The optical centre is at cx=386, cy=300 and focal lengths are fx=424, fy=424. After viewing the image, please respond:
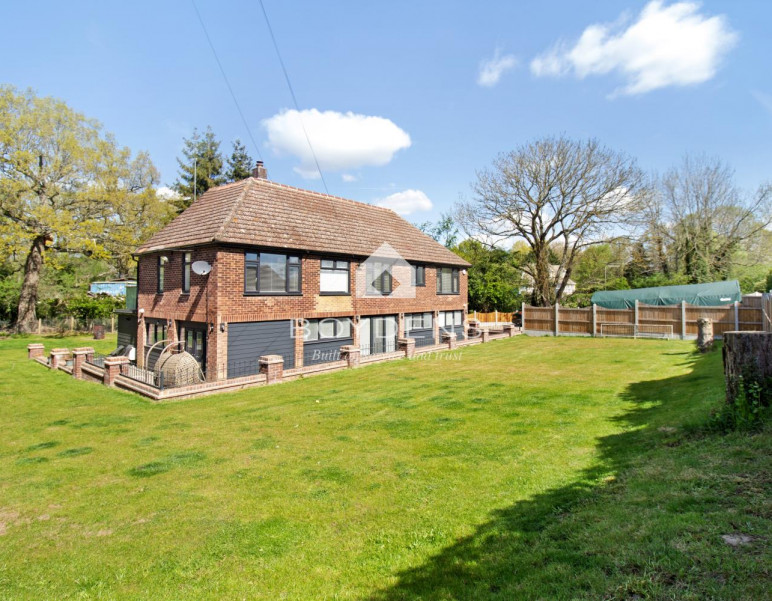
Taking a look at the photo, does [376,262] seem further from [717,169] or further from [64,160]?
[717,169]

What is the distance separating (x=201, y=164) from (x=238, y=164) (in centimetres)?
420

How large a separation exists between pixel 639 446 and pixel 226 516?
5982 millimetres

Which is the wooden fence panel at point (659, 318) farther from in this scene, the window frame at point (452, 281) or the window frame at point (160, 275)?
the window frame at point (160, 275)

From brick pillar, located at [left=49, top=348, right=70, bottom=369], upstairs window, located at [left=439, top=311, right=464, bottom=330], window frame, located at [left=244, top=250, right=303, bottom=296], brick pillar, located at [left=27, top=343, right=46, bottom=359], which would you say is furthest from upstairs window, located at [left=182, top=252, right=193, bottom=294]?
upstairs window, located at [left=439, top=311, right=464, bottom=330]

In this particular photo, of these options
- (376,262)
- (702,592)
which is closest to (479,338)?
(376,262)

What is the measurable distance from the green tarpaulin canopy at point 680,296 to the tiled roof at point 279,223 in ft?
57.8

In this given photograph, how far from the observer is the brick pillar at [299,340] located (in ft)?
58.8

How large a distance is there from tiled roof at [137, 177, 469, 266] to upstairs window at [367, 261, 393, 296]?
0.95 meters

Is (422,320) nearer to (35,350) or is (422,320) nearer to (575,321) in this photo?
(575,321)

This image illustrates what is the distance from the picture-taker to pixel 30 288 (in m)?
31.3

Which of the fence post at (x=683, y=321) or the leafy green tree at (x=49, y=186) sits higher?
the leafy green tree at (x=49, y=186)

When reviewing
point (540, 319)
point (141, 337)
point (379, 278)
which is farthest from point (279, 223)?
point (540, 319)

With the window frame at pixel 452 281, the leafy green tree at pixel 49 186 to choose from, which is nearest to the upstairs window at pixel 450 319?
the window frame at pixel 452 281

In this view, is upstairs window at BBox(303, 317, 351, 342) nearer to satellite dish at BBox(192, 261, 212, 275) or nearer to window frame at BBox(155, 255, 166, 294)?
satellite dish at BBox(192, 261, 212, 275)
